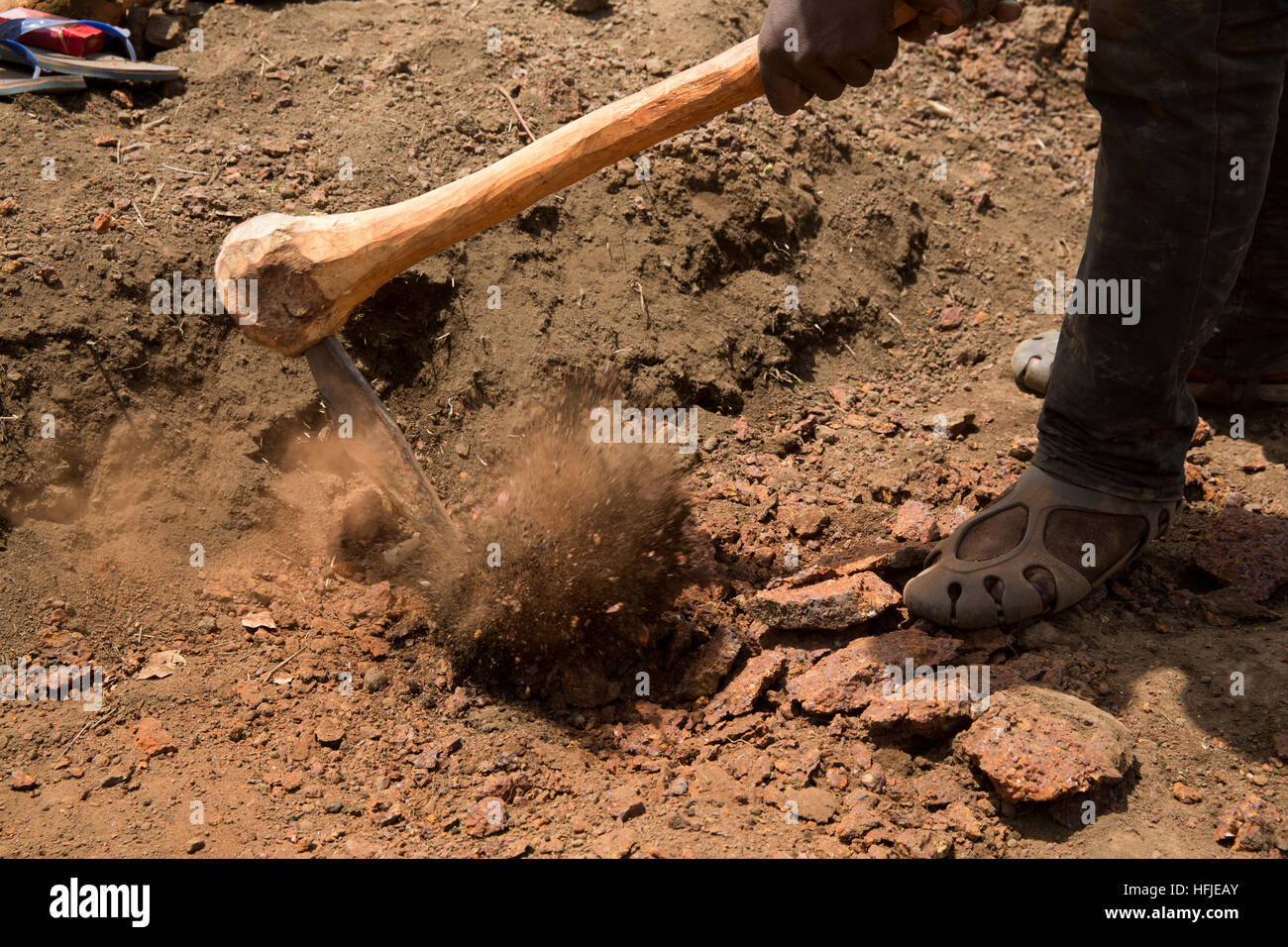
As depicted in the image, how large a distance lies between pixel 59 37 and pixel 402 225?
2043 millimetres

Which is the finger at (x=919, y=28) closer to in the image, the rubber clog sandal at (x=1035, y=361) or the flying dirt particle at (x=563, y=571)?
the flying dirt particle at (x=563, y=571)

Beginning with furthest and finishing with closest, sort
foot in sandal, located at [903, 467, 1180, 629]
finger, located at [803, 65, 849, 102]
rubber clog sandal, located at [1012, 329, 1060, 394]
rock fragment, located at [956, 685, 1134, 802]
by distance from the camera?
rubber clog sandal, located at [1012, 329, 1060, 394] < foot in sandal, located at [903, 467, 1180, 629] < finger, located at [803, 65, 849, 102] < rock fragment, located at [956, 685, 1134, 802]

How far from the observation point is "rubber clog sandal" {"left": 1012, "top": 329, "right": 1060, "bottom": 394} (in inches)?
133

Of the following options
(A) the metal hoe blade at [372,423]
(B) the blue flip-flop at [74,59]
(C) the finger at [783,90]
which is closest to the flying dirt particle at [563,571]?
(A) the metal hoe blade at [372,423]

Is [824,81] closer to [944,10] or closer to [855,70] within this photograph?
[855,70]

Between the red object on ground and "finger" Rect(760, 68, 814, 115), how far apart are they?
274 cm

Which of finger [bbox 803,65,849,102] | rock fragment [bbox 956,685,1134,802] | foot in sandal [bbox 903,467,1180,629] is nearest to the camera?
rock fragment [bbox 956,685,1134,802]

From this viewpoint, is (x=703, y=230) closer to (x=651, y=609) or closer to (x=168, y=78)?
(x=651, y=609)

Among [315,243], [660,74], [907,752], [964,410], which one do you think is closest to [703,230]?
[660,74]

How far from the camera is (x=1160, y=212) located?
7.50 ft

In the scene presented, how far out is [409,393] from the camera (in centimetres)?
335

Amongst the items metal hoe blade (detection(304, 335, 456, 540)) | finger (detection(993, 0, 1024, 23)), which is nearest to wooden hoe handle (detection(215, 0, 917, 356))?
metal hoe blade (detection(304, 335, 456, 540))

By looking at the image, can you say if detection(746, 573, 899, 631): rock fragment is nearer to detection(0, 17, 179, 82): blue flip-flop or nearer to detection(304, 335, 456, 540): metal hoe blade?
detection(304, 335, 456, 540): metal hoe blade

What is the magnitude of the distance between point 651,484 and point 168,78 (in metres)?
2.56
